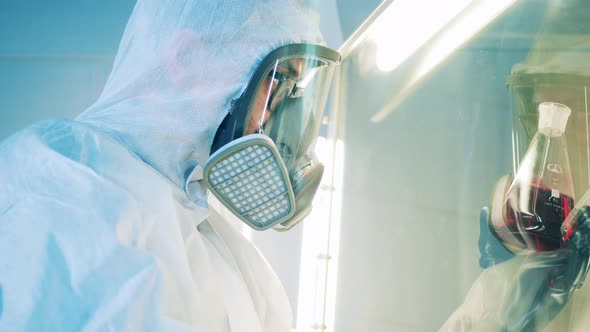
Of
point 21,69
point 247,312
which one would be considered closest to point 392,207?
point 247,312

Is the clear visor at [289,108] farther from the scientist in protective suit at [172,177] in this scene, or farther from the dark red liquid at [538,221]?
the dark red liquid at [538,221]

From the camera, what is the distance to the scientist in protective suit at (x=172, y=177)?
73cm

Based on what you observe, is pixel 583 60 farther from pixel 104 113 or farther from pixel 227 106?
pixel 104 113

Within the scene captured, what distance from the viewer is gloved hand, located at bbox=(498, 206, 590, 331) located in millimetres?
724

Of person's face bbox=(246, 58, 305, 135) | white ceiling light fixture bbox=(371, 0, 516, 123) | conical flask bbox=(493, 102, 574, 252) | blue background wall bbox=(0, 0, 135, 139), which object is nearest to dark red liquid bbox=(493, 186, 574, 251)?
conical flask bbox=(493, 102, 574, 252)

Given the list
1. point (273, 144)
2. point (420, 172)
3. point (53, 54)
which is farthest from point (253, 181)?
point (53, 54)

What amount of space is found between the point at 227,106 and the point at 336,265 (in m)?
0.58

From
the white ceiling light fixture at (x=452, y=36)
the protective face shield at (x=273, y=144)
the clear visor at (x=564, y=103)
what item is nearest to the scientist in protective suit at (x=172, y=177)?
the protective face shield at (x=273, y=144)

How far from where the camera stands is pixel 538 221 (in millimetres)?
791

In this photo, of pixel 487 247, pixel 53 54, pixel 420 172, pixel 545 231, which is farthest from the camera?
pixel 53 54

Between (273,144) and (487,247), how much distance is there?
1.30 ft

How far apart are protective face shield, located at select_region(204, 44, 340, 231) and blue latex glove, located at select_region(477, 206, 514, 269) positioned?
302 millimetres

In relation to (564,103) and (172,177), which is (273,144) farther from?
(564,103)

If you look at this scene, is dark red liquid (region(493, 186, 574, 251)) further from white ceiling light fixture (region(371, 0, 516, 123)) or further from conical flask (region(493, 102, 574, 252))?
white ceiling light fixture (region(371, 0, 516, 123))
